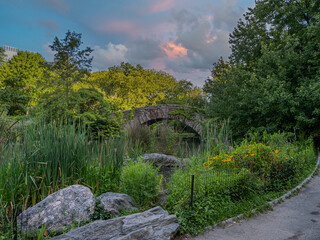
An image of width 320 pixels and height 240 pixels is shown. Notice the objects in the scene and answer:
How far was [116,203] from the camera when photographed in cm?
419

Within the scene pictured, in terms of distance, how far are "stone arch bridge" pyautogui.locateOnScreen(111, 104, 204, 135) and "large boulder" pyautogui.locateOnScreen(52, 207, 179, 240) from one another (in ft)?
40.6

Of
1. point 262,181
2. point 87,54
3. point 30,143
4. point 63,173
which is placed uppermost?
point 87,54

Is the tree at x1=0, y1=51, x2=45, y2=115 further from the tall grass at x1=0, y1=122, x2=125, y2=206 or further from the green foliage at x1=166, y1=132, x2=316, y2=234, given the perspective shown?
the green foliage at x1=166, y1=132, x2=316, y2=234

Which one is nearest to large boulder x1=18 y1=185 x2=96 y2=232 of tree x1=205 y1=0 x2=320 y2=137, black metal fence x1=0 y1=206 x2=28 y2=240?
black metal fence x1=0 y1=206 x2=28 y2=240

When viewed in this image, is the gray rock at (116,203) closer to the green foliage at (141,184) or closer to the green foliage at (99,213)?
the green foliage at (99,213)

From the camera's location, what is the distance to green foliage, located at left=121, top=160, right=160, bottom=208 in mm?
4594

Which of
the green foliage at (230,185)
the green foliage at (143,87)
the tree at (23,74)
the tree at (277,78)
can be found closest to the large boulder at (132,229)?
the green foliage at (230,185)

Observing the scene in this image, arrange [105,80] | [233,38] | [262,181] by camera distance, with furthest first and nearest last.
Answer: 1. [105,80]
2. [233,38]
3. [262,181]

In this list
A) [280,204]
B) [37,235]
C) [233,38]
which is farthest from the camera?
[233,38]

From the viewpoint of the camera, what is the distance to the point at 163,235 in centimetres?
345

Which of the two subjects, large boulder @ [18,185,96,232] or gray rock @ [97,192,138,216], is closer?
large boulder @ [18,185,96,232]

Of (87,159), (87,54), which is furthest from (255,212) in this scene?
(87,54)

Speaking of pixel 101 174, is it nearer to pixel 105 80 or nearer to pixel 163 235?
pixel 163 235

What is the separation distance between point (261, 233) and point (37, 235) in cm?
334
